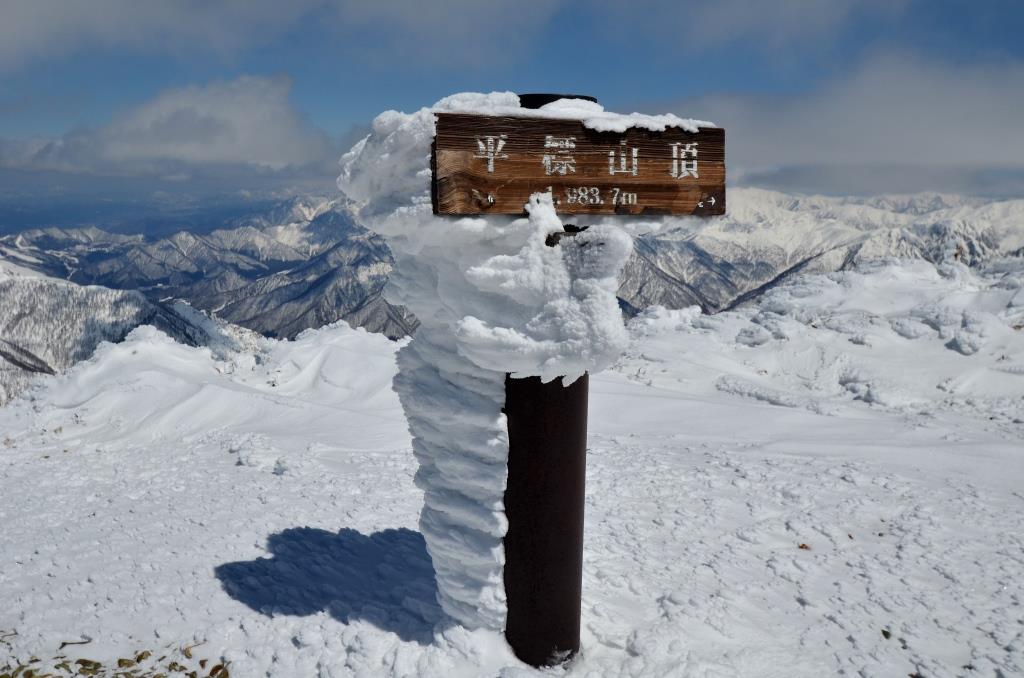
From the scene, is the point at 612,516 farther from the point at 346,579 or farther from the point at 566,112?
the point at 566,112

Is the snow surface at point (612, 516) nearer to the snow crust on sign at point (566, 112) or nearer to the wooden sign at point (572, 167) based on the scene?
the wooden sign at point (572, 167)

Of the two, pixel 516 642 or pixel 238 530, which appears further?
pixel 238 530

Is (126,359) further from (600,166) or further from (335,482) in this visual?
(600,166)

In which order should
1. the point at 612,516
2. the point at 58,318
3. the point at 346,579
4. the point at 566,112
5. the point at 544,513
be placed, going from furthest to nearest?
the point at 58,318 < the point at 612,516 < the point at 346,579 < the point at 544,513 < the point at 566,112

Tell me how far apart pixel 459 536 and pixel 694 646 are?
2219mm

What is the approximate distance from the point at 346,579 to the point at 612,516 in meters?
3.38

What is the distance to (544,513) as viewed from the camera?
190 inches

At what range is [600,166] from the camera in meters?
4.31

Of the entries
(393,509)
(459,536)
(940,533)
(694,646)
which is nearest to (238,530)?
(393,509)

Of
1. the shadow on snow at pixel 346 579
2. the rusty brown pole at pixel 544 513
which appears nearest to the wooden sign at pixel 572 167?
the rusty brown pole at pixel 544 513

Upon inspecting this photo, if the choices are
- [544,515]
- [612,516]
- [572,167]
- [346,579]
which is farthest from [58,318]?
[572,167]

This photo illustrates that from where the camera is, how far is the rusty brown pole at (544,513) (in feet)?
15.3

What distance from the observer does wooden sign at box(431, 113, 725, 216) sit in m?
4.07

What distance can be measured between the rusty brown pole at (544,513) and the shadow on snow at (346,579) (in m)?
0.95
